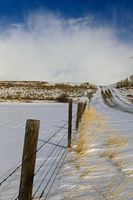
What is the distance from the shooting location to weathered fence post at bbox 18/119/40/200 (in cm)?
486

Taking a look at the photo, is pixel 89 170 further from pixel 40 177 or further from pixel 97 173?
pixel 40 177

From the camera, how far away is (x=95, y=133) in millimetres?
13883

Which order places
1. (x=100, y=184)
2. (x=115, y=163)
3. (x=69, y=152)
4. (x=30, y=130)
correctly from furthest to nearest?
1. (x=69, y=152)
2. (x=115, y=163)
3. (x=100, y=184)
4. (x=30, y=130)

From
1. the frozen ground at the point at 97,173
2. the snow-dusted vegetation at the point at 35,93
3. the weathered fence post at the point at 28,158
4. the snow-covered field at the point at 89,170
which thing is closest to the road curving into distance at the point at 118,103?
the snow-dusted vegetation at the point at 35,93

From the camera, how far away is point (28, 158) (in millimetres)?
4938

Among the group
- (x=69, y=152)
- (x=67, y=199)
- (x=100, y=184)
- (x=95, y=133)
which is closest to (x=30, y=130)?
→ (x=67, y=199)

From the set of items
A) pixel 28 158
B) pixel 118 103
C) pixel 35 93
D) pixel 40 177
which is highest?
pixel 28 158

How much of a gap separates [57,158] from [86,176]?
288cm

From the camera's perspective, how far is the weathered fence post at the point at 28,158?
4855 mm

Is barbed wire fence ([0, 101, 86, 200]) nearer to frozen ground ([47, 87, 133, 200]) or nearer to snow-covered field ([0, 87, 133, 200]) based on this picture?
snow-covered field ([0, 87, 133, 200])

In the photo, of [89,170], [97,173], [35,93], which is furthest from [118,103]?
[97,173]

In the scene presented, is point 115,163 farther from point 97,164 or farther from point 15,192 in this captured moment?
point 15,192

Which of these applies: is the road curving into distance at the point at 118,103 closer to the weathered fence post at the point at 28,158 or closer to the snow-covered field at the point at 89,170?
the snow-covered field at the point at 89,170

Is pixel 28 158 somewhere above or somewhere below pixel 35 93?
above
